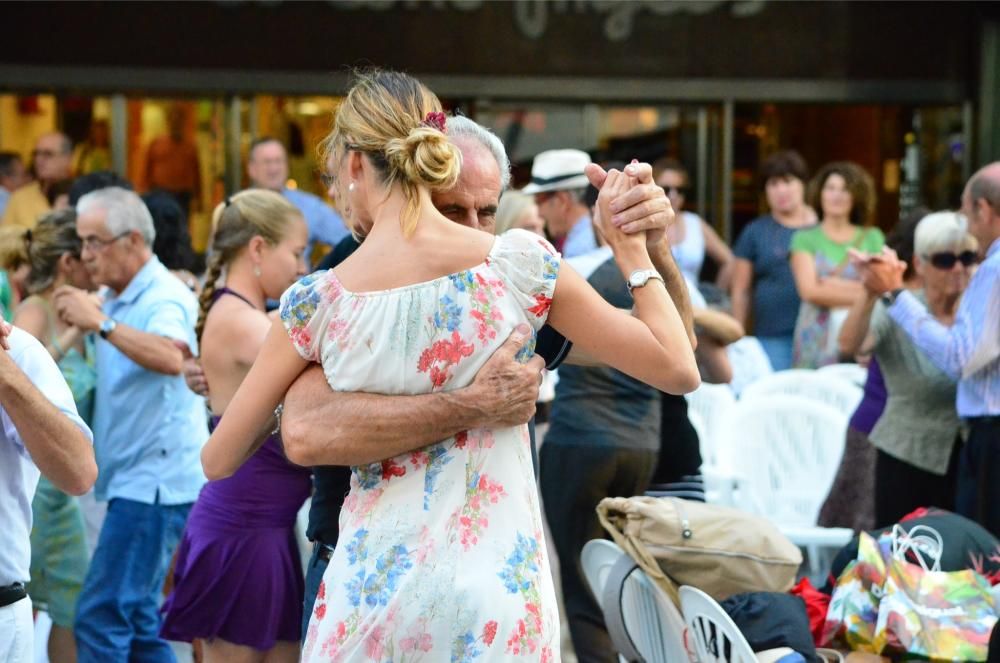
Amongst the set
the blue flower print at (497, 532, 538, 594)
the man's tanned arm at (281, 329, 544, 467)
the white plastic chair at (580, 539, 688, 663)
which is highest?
the man's tanned arm at (281, 329, 544, 467)

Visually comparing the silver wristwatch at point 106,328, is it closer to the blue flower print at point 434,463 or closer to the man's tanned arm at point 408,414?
the man's tanned arm at point 408,414

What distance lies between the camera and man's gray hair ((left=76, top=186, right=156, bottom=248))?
5.41 m

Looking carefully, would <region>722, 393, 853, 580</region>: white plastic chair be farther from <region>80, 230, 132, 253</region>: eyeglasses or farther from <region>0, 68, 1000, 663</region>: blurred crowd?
<region>80, 230, 132, 253</region>: eyeglasses

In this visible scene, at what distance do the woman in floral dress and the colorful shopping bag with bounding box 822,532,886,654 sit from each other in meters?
1.46

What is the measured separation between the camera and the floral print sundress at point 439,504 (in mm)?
2648

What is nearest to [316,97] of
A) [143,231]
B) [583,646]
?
[143,231]

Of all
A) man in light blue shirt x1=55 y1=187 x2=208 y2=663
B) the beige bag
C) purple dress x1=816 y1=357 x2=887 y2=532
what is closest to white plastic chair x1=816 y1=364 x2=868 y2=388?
purple dress x1=816 y1=357 x2=887 y2=532

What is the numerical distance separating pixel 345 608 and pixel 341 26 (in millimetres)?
9516

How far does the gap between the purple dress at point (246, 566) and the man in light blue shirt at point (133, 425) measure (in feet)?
2.81

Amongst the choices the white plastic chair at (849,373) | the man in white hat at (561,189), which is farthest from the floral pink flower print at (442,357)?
the white plastic chair at (849,373)

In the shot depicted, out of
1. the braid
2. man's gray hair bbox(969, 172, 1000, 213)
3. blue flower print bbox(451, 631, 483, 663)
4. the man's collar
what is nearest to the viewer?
blue flower print bbox(451, 631, 483, 663)

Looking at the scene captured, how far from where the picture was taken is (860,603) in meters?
4.00

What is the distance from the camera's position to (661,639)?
4.18 metres

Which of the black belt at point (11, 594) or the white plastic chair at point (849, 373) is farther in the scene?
the white plastic chair at point (849, 373)
